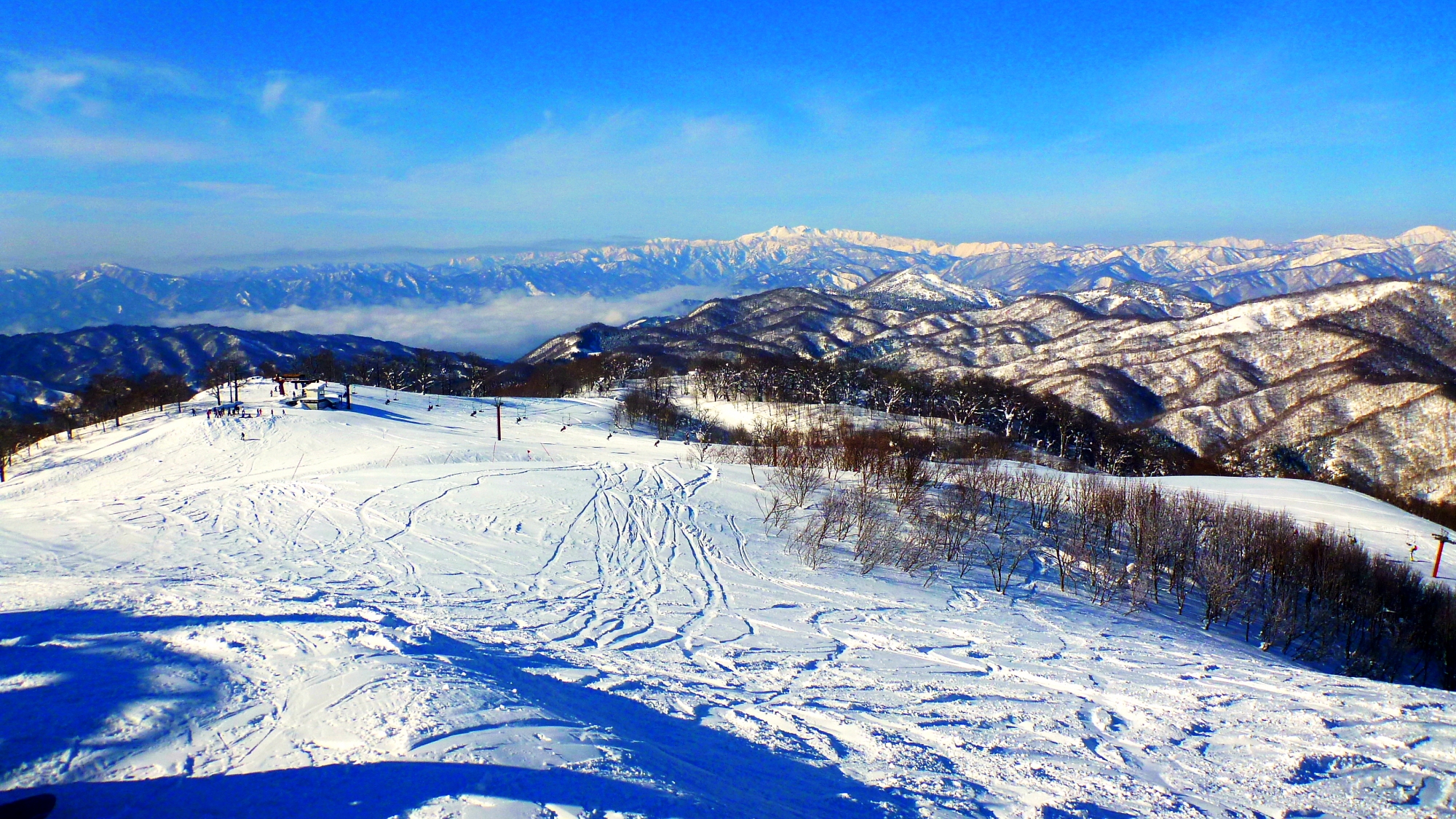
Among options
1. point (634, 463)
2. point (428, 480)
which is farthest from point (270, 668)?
point (634, 463)

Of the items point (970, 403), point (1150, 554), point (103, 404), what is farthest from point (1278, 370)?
point (103, 404)

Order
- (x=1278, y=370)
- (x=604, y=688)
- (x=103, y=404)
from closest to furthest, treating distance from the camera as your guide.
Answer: (x=604, y=688) < (x=103, y=404) < (x=1278, y=370)

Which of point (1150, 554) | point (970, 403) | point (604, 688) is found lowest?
point (970, 403)

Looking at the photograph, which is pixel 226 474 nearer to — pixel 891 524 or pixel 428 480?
pixel 428 480

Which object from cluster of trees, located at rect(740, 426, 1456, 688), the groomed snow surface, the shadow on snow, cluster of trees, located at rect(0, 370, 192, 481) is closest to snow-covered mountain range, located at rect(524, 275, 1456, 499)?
cluster of trees, located at rect(740, 426, 1456, 688)

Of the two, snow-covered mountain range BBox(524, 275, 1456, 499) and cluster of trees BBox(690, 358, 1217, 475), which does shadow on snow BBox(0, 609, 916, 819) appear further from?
snow-covered mountain range BBox(524, 275, 1456, 499)

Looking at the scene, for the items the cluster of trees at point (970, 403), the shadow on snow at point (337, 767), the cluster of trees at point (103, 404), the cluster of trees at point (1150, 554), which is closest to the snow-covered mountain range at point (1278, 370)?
the cluster of trees at point (970, 403)

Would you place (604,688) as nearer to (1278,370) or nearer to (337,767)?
(337,767)
